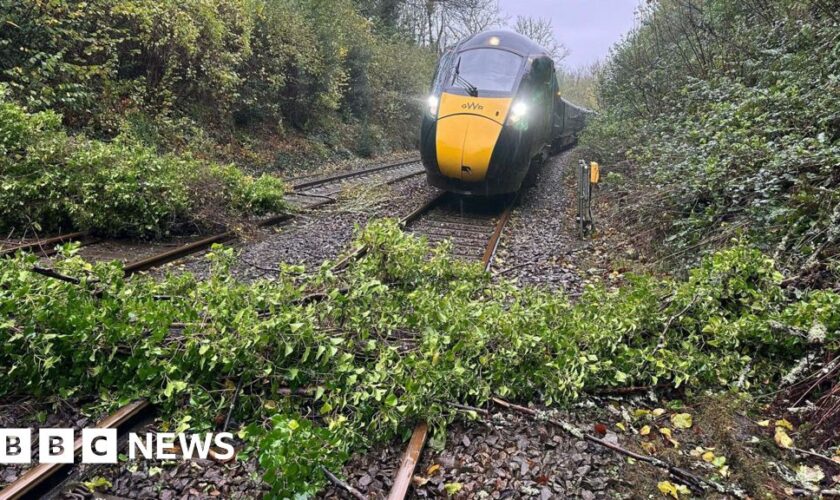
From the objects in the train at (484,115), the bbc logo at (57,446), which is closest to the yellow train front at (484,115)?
the train at (484,115)

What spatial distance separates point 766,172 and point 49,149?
836 cm

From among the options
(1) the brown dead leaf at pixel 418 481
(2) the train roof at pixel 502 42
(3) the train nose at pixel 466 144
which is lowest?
(1) the brown dead leaf at pixel 418 481

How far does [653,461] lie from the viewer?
8.29 feet

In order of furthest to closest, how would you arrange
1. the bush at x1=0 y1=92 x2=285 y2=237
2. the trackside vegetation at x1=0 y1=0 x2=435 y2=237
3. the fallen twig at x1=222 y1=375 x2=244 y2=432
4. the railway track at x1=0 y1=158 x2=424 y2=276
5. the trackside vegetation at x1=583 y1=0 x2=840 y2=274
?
the trackside vegetation at x1=0 y1=0 x2=435 y2=237
the bush at x1=0 y1=92 x2=285 y2=237
the railway track at x1=0 y1=158 x2=424 y2=276
the trackside vegetation at x1=583 y1=0 x2=840 y2=274
the fallen twig at x1=222 y1=375 x2=244 y2=432

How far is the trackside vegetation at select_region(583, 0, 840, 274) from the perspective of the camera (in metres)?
4.30

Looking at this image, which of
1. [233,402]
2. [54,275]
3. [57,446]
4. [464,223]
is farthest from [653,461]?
[464,223]

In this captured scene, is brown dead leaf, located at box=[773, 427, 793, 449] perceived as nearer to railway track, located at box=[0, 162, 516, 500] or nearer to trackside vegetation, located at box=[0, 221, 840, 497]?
trackside vegetation, located at box=[0, 221, 840, 497]

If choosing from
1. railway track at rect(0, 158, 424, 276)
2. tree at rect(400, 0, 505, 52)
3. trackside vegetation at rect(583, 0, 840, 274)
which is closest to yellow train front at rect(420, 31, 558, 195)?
trackside vegetation at rect(583, 0, 840, 274)

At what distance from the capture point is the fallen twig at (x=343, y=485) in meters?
2.27

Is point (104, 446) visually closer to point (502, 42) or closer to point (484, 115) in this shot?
point (484, 115)

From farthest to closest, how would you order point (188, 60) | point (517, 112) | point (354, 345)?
point (188, 60) → point (517, 112) → point (354, 345)

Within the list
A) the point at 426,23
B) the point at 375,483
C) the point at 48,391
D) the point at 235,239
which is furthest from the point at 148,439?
the point at 426,23

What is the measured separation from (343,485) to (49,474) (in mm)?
1371

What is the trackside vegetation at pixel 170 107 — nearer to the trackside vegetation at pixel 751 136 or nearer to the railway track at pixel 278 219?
the railway track at pixel 278 219
